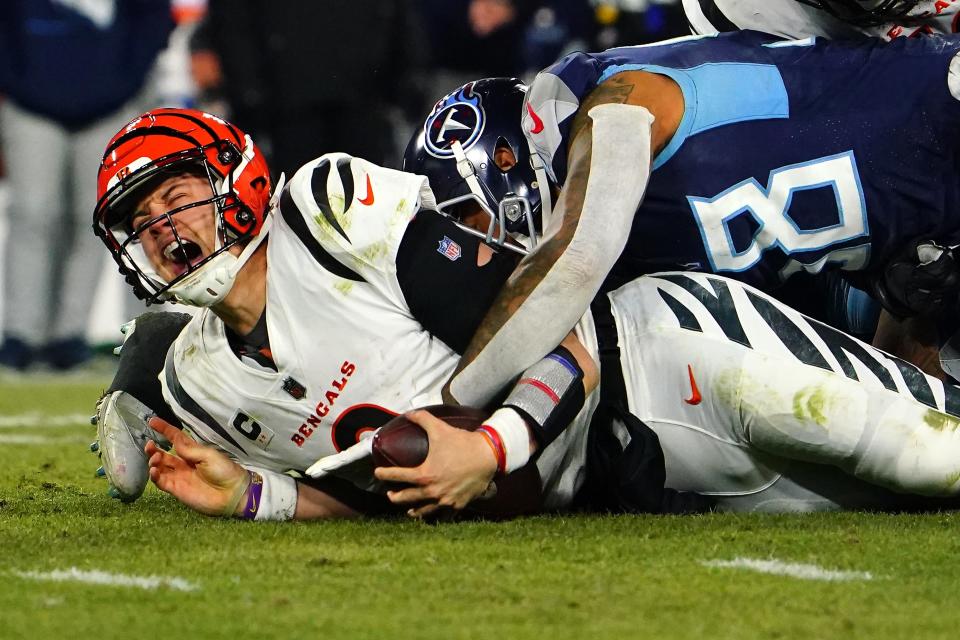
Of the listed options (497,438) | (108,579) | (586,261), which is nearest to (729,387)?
(586,261)

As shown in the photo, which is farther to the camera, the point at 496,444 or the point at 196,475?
the point at 196,475

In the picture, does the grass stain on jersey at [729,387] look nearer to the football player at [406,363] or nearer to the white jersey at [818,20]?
the football player at [406,363]

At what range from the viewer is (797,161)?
3203 millimetres

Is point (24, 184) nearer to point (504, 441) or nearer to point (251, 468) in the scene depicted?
point (251, 468)

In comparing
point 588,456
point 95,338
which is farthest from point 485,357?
point 95,338

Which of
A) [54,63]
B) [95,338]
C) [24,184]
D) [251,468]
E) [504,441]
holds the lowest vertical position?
[95,338]

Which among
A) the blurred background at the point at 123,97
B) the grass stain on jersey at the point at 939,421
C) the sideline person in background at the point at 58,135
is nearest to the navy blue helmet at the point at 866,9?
the grass stain on jersey at the point at 939,421

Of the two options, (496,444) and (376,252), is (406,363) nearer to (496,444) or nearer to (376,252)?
(376,252)

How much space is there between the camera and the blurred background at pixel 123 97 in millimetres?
8195

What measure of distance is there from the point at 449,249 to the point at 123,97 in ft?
18.9

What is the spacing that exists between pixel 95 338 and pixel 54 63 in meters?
1.73

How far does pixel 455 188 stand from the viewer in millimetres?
3654

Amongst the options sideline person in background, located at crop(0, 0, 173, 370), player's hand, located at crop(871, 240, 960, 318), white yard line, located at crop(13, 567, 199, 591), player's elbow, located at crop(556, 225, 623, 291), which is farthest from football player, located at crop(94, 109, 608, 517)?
sideline person in background, located at crop(0, 0, 173, 370)

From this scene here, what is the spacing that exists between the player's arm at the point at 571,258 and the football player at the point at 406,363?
0.25ft
